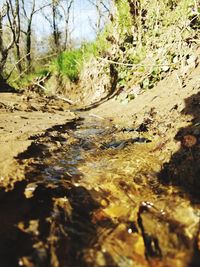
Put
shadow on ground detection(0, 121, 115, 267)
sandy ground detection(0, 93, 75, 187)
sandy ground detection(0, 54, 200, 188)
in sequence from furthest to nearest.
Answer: sandy ground detection(0, 54, 200, 188) < sandy ground detection(0, 93, 75, 187) < shadow on ground detection(0, 121, 115, 267)

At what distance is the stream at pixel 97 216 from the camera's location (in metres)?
1.49

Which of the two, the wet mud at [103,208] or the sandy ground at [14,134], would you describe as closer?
the wet mud at [103,208]

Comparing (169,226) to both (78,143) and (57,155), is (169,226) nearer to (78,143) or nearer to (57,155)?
(57,155)

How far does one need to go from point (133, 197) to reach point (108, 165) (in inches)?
23.8

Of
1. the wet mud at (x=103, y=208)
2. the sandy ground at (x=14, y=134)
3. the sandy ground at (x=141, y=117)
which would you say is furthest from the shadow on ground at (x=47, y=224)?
the sandy ground at (x=141, y=117)

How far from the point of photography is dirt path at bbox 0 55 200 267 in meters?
1.53

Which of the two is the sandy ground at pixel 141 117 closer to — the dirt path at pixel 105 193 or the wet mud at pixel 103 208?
the dirt path at pixel 105 193

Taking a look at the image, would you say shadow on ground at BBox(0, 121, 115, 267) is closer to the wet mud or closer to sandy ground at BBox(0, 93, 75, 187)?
the wet mud

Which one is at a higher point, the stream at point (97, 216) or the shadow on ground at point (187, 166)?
the shadow on ground at point (187, 166)

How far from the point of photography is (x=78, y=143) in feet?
11.2

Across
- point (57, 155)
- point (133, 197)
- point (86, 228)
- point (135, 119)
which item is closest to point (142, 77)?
point (135, 119)

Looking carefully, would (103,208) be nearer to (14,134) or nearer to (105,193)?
(105,193)

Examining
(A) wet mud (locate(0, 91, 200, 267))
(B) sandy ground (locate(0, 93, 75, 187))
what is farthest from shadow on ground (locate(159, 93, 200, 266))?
(B) sandy ground (locate(0, 93, 75, 187))

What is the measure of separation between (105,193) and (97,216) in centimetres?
32
